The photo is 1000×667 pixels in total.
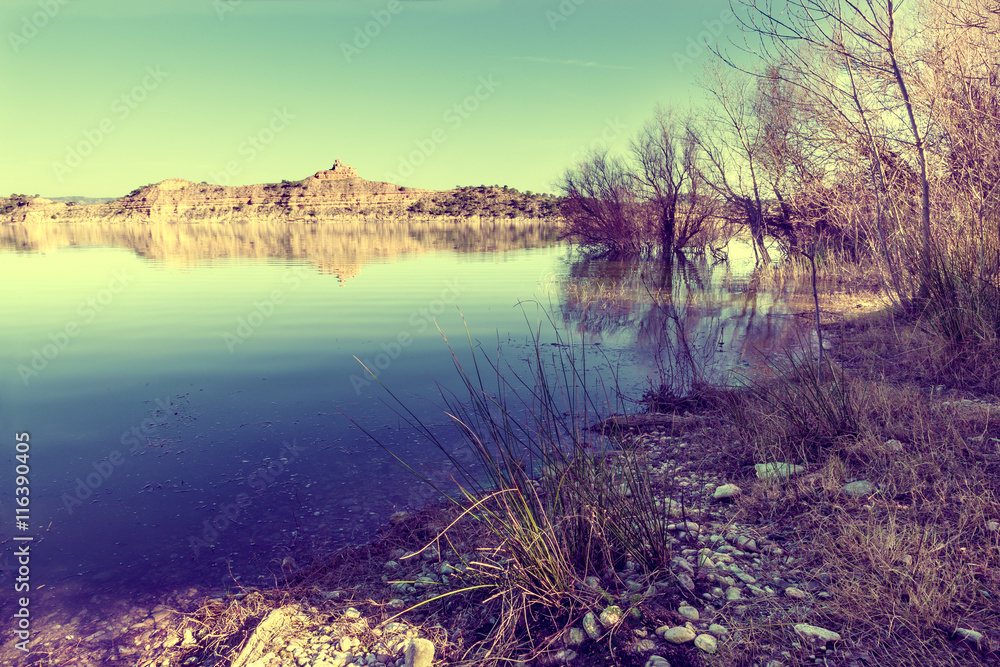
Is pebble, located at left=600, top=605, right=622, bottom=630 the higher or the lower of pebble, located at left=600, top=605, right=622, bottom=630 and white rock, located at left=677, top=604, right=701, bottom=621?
the lower

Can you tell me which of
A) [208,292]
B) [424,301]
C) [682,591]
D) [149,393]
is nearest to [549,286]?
[424,301]

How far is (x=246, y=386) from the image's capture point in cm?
668

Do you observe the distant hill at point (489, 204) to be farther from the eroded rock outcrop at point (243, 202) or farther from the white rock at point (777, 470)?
the white rock at point (777, 470)

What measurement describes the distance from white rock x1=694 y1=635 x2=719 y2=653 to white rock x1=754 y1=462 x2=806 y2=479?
153 cm

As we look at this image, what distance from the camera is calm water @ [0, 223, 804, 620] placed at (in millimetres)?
3695

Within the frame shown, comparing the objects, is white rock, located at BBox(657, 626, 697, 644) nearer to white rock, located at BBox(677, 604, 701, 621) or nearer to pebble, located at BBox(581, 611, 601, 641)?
white rock, located at BBox(677, 604, 701, 621)

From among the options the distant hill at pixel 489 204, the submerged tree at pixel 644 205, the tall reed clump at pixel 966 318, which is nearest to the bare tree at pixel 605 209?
the submerged tree at pixel 644 205

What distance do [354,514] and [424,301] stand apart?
28.4ft

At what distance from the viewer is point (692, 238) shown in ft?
76.3

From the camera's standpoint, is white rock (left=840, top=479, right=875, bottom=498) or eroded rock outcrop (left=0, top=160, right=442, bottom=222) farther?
eroded rock outcrop (left=0, top=160, right=442, bottom=222)

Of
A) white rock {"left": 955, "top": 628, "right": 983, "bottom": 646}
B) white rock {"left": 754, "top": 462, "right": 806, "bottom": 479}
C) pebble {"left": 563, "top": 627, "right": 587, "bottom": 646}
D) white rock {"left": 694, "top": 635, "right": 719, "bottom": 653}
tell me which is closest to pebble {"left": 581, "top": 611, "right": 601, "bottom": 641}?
pebble {"left": 563, "top": 627, "right": 587, "bottom": 646}

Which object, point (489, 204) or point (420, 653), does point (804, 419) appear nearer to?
point (420, 653)

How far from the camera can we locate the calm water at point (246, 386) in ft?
12.1

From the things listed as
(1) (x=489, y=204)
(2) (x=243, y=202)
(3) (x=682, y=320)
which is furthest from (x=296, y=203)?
(3) (x=682, y=320)
